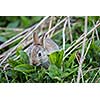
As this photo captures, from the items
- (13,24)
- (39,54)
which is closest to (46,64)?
(39,54)

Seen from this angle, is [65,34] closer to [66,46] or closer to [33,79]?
[66,46]

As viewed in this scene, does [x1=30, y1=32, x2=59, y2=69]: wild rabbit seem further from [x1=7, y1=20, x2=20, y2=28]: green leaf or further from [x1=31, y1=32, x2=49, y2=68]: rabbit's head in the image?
[x1=7, y1=20, x2=20, y2=28]: green leaf

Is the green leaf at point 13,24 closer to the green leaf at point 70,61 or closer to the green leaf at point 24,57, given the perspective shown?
the green leaf at point 24,57

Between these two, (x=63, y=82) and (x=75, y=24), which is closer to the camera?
(x=63, y=82)

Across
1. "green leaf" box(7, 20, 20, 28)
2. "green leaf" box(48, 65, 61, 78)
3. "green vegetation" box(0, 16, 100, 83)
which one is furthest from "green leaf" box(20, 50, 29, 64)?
"green leaf" box(7, 20, 20, 28)

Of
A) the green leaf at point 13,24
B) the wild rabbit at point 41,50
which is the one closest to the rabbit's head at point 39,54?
the wild rabbit at point 41,50

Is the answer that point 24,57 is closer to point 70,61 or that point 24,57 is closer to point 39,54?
point 39,54
